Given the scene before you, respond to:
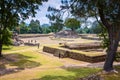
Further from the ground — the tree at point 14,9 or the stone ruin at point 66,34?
the tree at point 14,9

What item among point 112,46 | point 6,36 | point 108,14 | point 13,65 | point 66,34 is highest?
point 108,14

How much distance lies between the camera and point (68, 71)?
22.0m

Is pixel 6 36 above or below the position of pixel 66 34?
above

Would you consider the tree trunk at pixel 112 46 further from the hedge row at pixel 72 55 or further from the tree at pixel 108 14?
the hedge row at pixel 72 55

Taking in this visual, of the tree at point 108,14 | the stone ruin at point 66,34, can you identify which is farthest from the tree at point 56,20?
the stone ruin at point 66,34

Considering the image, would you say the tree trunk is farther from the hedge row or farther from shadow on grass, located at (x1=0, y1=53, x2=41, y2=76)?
Answer: shadow on grass, located at (x1=0, y1=53, x2=41, y2=76)

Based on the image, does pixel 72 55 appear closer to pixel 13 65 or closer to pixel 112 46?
pixel 13 65

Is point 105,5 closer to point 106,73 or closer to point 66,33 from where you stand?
point 106,73

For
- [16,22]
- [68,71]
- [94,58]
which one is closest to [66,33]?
[16,22]

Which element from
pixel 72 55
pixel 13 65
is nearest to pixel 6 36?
pixel 13 65

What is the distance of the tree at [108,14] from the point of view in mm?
16391

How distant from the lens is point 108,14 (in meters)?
17.6

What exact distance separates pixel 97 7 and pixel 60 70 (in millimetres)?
8448

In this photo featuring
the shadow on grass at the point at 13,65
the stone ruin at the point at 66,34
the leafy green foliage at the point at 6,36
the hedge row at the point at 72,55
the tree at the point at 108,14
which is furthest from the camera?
the stone ruin at the point at 66,34
